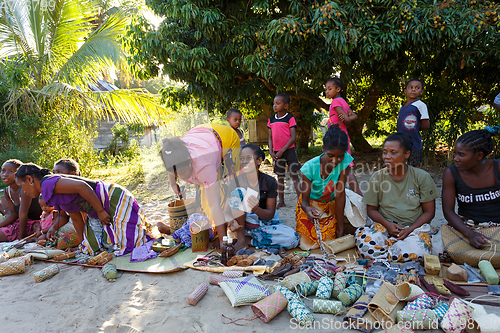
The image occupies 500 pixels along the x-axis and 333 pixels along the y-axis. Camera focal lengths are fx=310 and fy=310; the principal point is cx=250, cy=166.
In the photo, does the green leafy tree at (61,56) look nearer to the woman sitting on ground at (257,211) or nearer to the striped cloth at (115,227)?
the striped cloth at (115,227)

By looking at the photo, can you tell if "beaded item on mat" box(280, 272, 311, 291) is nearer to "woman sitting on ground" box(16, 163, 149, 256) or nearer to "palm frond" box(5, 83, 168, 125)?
"woman sitting on ground" box(16, 163, 149, 256)

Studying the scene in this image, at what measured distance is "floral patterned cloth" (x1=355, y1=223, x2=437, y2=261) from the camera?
8.69ft

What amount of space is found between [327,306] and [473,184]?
1706mm

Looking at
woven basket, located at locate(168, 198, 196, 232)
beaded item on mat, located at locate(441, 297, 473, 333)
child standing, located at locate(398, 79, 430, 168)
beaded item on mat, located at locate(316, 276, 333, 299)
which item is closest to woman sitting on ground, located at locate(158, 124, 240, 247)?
woven basket, located at locate(168, 198, 196, 232)

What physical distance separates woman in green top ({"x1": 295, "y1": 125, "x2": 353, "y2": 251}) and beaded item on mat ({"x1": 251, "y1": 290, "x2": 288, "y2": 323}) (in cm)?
109

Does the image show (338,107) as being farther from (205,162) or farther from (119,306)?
(119,306)

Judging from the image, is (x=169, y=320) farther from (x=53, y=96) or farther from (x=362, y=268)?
(x=53, y=96)

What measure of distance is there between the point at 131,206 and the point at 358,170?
5061 millimetres

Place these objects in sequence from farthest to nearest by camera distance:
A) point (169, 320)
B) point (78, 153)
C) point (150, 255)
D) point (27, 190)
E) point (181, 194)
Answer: point (78, 153), point (181, 194), point (27, 190), point (150, 255), point (169, 320)

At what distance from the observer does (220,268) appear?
9.14 ft

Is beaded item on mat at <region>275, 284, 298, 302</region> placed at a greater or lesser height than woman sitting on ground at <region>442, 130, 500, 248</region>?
lesser

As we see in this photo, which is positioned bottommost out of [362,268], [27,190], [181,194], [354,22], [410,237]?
[362,268]

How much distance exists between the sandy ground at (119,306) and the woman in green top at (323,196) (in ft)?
3.33

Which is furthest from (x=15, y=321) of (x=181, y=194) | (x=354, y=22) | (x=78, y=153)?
(x=78, y=153)
